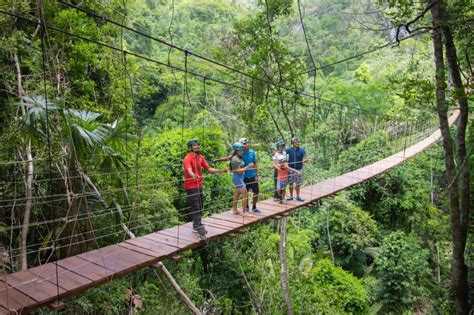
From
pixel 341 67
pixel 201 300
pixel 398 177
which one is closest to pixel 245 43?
pixel 201 300

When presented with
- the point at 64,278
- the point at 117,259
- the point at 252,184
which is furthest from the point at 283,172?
the point at 64,278

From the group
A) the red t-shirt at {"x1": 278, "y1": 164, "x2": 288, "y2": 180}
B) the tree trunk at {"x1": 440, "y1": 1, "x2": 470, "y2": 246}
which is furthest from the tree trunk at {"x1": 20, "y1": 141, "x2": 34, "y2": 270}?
the tree trunk at {"x1": 440, "y1": 1, "x2": 470, "y2": 246}

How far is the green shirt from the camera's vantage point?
8.56 feet

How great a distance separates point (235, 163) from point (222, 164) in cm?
278

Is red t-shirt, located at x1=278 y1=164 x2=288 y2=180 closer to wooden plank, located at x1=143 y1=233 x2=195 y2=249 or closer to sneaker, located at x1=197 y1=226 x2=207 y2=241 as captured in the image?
sneaker, located at x1=197 y1=226 x2=207 y2=241

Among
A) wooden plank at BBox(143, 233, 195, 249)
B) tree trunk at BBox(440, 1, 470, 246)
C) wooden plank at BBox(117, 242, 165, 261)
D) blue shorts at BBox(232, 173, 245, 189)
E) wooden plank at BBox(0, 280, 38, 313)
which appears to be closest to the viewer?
wooden plank at BBox(0, 280, 38, 313)

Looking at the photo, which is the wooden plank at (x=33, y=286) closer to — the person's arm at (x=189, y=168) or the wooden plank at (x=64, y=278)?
the wooden plank at (x=64, y=278)

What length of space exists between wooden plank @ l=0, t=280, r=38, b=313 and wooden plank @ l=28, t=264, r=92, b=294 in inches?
5.1

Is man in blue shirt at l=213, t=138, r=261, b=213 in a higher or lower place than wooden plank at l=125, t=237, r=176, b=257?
higher

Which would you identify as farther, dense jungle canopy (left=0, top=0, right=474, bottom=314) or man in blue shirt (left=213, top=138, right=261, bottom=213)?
man in blue shirt (left=213, top=138, right=261, bottom=213)

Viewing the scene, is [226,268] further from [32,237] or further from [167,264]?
[32,237]

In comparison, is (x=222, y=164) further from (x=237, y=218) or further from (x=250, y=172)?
(x=237, y=218)

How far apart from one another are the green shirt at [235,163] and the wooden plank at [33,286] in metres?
1.35

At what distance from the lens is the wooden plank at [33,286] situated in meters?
1.54
